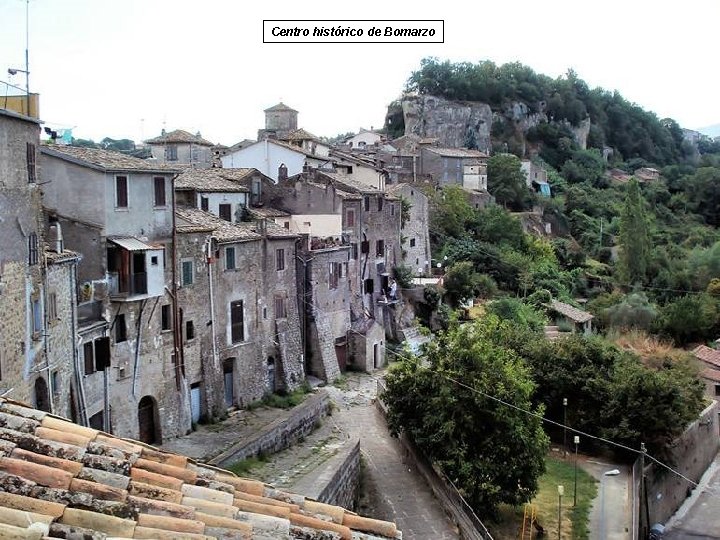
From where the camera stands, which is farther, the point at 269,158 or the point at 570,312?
the point at 570,312

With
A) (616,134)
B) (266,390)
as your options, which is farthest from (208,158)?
(616,134)

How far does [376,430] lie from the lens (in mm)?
30391

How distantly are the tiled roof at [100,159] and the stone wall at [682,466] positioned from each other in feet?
71.3

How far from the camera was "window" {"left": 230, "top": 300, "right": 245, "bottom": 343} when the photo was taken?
30844mm

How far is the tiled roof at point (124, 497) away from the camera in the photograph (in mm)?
6164

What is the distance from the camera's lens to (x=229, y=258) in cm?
3052

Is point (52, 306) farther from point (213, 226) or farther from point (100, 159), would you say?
point (213, 226)

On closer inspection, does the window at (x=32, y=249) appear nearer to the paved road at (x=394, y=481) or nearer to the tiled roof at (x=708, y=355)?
the paved road at (x=394, y=481)

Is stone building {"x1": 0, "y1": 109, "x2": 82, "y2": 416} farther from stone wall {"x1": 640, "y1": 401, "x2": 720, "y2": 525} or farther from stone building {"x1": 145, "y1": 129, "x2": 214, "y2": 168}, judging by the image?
stone building {"x1": 145, "y1": 129, "x2": 214, "y2": 168}

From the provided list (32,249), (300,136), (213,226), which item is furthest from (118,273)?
(300,136)

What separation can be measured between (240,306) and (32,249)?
13.7 m

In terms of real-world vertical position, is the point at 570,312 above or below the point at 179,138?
below

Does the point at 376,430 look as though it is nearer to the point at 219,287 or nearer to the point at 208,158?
the point at 219,287

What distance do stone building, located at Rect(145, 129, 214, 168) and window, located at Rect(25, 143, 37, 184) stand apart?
31730mm
